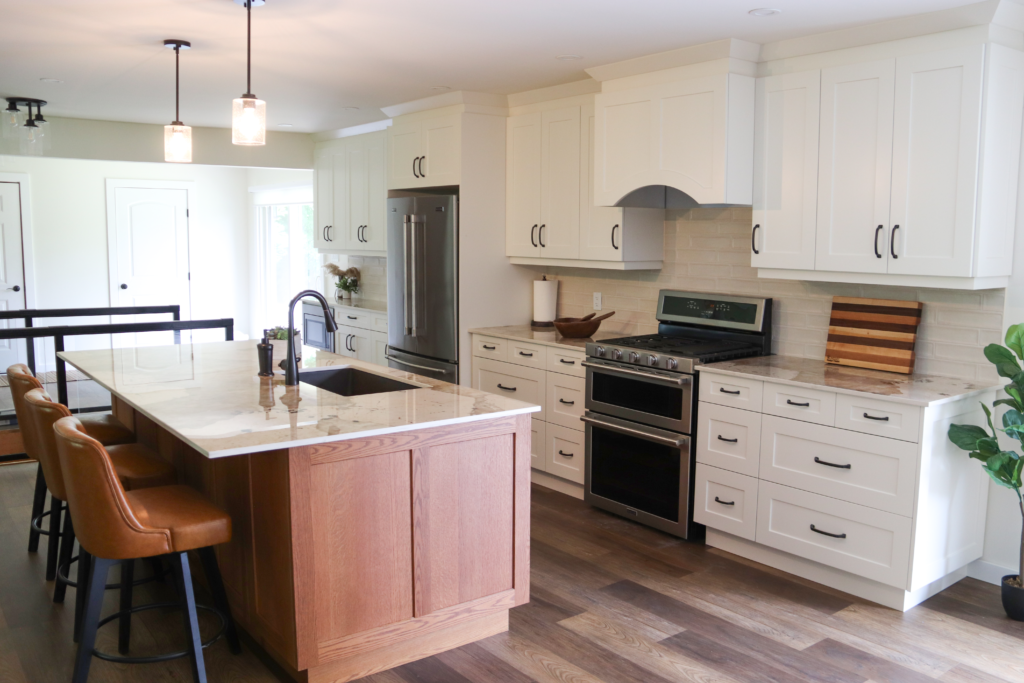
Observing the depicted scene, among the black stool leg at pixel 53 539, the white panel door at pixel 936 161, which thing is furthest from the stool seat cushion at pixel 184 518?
the white panel door at pixel 936 161

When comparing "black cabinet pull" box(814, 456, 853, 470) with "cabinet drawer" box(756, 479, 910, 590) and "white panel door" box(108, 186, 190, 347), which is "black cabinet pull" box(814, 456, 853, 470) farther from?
"white panel door" box(108, 186, 190, 347)

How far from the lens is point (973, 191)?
310cm

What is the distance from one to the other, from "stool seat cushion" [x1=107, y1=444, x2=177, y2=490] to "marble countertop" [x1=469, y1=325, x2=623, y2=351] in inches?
86.6

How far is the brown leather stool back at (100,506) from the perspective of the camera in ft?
7.43

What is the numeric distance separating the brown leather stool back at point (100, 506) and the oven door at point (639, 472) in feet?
7.68


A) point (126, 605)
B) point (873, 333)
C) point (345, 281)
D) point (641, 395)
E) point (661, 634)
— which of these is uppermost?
point (345, 281)

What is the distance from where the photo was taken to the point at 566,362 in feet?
14.9

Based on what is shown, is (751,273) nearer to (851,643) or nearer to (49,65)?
(851,643)

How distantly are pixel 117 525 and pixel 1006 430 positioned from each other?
3.04 metres

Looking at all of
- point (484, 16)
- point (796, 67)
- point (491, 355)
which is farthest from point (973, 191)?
point (491, 355)

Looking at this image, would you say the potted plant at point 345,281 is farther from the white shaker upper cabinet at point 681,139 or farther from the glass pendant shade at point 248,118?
the glass pendant shade at point 248,118

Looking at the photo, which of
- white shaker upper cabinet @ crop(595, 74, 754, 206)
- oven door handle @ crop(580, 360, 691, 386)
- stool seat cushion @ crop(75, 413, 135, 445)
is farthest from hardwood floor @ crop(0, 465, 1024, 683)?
white shaker upper cabinet @ crop(595, 74, 754, 206)

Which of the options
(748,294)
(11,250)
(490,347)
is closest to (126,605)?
(490,347)

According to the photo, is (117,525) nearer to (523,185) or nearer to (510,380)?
(510,380)
